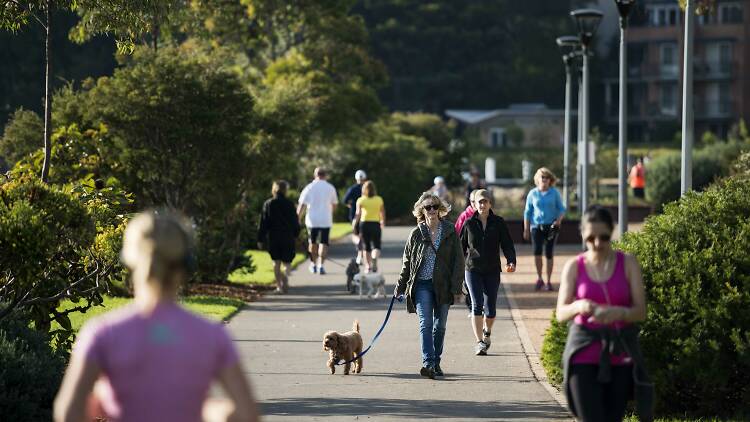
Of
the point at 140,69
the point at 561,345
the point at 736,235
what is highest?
the point at 140,69

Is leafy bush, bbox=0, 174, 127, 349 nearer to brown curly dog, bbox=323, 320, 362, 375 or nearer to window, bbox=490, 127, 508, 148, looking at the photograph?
brown curly dog, bbox=323, 320, 362, 375

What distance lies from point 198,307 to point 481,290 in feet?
16.9

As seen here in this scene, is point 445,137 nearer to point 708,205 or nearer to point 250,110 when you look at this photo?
point 250,110

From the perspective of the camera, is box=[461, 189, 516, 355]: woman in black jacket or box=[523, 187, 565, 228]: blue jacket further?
box=[523, 187, 565, 228]: blue jacket

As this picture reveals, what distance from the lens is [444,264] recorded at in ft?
39.1

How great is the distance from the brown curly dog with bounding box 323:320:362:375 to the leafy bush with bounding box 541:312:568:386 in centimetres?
191

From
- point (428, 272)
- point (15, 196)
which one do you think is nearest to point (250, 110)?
point (428, 272)

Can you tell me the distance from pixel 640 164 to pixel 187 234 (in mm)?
41860

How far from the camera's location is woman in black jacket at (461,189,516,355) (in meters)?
13.4

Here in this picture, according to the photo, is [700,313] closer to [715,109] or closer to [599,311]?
[599,311]

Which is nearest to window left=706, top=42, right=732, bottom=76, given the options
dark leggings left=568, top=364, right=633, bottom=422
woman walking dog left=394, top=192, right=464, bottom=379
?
woman walking dog left=394, top=192, right=464, bottom=379

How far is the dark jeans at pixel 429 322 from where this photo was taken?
11.7 meters

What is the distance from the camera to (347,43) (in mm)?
39781

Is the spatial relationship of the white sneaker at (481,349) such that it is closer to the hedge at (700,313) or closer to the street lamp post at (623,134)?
the hedge at (700,313)
